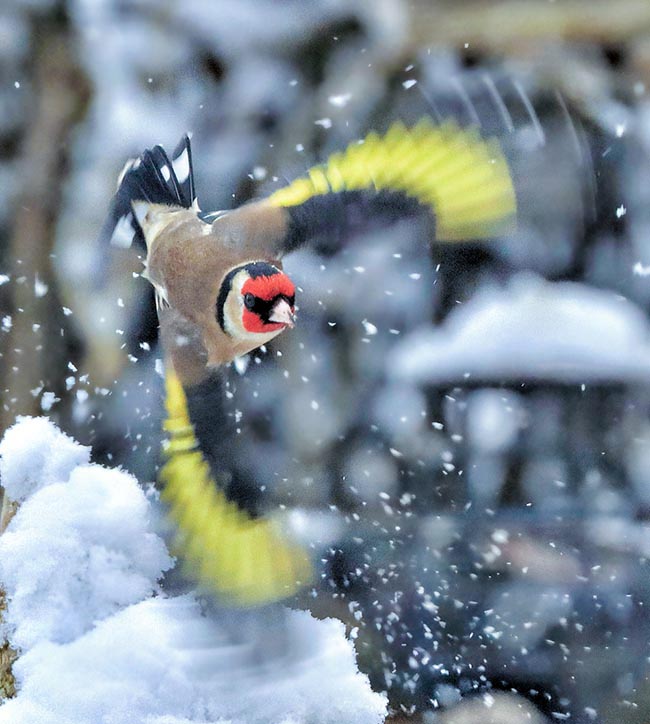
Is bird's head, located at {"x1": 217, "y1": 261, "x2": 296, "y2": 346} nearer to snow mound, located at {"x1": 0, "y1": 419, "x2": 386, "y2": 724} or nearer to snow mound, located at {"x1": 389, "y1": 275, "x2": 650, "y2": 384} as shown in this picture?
snow mound, located at {"x1": 0, "y1": 419, "x2": 386, "y2": 724}

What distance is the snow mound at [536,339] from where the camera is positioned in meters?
0.73

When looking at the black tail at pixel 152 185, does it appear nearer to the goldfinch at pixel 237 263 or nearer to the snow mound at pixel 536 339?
the goldfinch at pixel 237 263

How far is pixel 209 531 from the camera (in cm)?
44

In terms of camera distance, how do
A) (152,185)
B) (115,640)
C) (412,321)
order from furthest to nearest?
(412,321) → (152,185) → (115,640)

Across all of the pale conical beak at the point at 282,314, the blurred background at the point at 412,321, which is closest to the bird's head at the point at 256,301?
the pale conical beak at the point at 282,314

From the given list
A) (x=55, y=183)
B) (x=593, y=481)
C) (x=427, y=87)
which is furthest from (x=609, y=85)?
(x=55, y=183)

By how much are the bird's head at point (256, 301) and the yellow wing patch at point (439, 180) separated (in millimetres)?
70

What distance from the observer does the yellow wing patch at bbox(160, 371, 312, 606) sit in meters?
0.44

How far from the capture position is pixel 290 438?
2.44ft

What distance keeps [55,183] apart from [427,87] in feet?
1.19

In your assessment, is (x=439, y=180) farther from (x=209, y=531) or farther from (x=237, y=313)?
(x=209, y=531)

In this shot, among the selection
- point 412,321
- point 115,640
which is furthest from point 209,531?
point 412,321

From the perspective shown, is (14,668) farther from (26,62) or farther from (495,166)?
(26,62)

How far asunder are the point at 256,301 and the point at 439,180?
15cm
